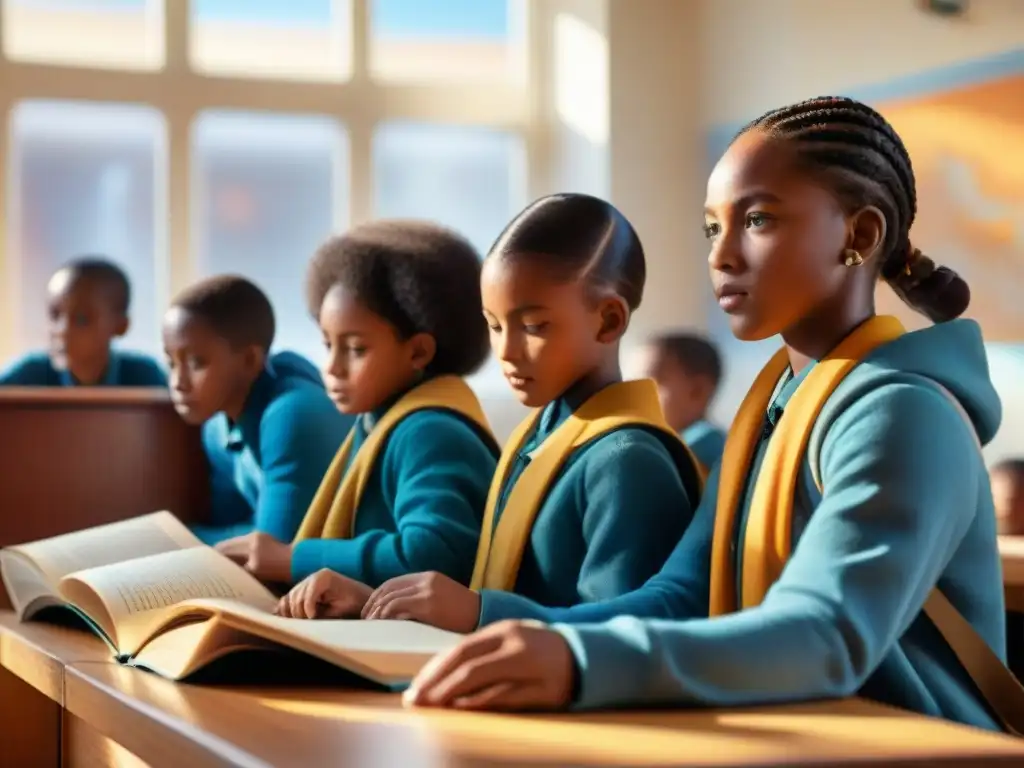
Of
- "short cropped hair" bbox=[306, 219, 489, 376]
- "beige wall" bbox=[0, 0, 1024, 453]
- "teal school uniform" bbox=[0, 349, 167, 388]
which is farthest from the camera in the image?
"beige wall" bbox=[0, 0, 1024, 453]

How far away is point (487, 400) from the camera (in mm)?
6395

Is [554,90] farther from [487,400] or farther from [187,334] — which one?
[187,334]

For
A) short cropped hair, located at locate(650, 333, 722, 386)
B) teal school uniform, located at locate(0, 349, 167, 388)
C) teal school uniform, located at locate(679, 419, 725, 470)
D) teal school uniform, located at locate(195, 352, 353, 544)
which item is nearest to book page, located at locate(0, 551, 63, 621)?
teal school uniform, located at locate(195, 352, 353, 544)

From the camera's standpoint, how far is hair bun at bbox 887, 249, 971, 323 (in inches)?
50.6

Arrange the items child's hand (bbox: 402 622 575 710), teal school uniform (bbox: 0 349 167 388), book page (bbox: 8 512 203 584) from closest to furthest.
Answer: child's hand (bbox: 402 622 575 710) → book page (bbox: 8 512 203 584) → teal school uniform (bbox: 0 349 167 388)

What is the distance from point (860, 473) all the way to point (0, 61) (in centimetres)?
548

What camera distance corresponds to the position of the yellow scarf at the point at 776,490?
1173 mm

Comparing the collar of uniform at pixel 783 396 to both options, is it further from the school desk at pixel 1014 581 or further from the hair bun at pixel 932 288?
the school desk at pixel 1014 581

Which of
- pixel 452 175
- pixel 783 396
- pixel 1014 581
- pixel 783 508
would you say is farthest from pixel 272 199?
pixel 783 508

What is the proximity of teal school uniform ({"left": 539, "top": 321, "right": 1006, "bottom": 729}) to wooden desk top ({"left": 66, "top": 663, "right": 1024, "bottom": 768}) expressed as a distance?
0.02 m

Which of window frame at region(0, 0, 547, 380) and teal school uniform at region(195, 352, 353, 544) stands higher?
window frame at region(0, 0, 547, 380)

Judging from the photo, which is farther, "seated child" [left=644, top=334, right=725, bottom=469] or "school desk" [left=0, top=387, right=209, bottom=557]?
"seated child" [left=644, top=334, right=725, bottom=469]

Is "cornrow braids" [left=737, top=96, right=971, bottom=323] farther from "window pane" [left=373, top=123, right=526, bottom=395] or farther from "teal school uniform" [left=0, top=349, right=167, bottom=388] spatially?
"window pane" [left=373, top=123, right=526, bottom=395]

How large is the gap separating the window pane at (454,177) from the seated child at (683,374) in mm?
1960
